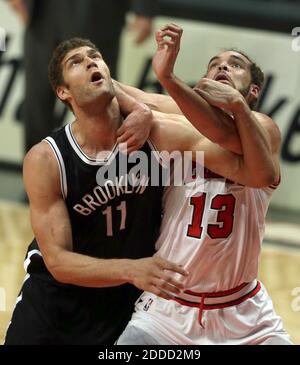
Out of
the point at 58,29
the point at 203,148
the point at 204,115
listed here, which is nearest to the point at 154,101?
the point at 203,148

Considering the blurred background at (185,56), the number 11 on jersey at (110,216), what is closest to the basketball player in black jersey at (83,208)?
the number 11 on jersey at (110,216)

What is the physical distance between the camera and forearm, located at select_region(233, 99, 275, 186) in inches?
159

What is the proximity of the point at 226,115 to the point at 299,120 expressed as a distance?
455 centimetres

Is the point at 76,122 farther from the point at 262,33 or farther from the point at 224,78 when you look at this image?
the point at 262,33

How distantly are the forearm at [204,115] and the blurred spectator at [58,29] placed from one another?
416 centimetres

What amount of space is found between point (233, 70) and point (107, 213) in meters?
0.94

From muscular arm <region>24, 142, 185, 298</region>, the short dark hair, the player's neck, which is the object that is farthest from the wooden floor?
the short dark hair

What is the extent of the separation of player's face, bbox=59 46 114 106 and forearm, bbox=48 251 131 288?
0.79 meters

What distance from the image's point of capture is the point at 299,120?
860 centimetres

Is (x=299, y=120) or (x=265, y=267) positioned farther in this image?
(x=299, y=120)

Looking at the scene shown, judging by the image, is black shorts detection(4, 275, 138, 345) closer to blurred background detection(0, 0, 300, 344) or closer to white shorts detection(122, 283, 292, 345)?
white shorts detection(122, 283, 292, 345)

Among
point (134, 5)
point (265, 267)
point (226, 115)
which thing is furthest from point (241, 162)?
point (134, 5)

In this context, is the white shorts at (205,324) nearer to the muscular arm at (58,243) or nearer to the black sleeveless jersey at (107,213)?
the black sleeveless jersey at (107,213)

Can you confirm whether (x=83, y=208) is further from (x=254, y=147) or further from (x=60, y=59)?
(x=254, y=147)
